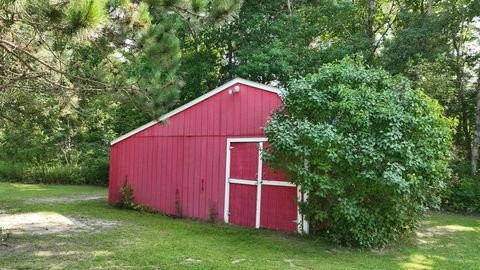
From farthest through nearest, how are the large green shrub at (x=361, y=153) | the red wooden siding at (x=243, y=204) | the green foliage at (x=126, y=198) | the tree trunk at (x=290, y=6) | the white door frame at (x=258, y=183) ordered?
1. the tree trunk at (x=290, y=6)
2. the green foliage at (x=126, y=198)
3. the red wooden siding at (x=243, y=204)
4. the white door frame at (x=258, y=183)
5. the large green shrub at (x=361, y=153)

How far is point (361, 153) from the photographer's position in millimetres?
5820

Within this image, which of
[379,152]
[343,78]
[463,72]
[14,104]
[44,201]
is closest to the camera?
[379,152]

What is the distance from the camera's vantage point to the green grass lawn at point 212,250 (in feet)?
16.2

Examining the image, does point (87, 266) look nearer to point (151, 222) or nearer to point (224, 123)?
point (151, 222)

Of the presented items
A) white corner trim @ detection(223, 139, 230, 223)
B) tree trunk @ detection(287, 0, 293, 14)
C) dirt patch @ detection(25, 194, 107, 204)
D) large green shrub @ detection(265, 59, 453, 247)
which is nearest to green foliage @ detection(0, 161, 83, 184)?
dirt patch @ detection(25, 194, 107, 204)

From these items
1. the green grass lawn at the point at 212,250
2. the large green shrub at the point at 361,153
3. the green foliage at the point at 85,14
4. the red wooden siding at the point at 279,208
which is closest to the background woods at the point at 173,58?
the green foliage at the point at 85,14

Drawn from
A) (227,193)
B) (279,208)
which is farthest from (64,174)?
(279,208)

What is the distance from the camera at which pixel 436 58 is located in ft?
38.4

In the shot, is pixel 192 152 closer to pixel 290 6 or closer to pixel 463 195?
pixel 463 195

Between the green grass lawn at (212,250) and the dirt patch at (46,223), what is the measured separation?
373mm

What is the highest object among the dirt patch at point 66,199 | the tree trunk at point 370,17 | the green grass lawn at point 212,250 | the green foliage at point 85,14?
the tree trunk at point 370,17

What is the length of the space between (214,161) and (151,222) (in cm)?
176

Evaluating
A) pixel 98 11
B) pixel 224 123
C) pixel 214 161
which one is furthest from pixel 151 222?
pixel 98 11

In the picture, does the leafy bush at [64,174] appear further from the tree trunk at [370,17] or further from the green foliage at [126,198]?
the tree trunk at [370,17]
